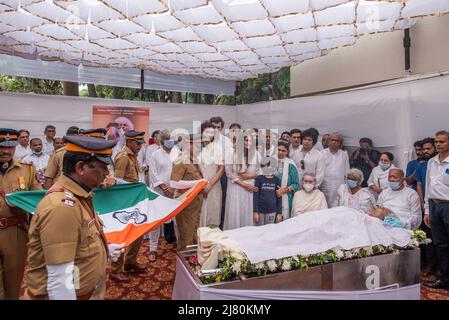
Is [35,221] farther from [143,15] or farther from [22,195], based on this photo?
[143,15]

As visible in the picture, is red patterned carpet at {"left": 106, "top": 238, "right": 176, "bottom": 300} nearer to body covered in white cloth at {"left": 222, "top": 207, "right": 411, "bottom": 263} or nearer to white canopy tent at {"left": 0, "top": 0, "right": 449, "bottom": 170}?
body covered in white cloth at {"left": 222, "top": 207, "right": 411, "bottom": 263}

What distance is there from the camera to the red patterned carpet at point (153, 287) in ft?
9.86

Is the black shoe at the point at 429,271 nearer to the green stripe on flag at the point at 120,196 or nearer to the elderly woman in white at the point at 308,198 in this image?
the elderly woman in white at the point at 308,198

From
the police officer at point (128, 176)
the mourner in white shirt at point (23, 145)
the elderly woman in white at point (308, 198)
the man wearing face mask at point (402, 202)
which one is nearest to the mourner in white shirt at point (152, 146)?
the mourner in white shirt at point (23, 145)

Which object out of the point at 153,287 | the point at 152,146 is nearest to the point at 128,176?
the point at 153,287

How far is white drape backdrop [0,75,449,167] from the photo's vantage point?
383 centimetres

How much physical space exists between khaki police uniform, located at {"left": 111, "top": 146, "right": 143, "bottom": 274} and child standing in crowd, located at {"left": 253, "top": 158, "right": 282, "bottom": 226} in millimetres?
1344

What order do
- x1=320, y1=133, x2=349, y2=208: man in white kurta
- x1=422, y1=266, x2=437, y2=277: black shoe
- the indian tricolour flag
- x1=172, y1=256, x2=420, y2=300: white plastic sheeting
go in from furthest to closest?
x1=320, y1=133, x2=349, y2=208: man in white kurta < x1=422, y1=266, x2=437, y2=277: black shoe < the indian tricolour flag < x1=172, y1=256, x2=420, y2=300: white plastic sheeting

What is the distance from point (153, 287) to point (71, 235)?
2093 millimetres

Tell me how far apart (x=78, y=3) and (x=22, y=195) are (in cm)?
196

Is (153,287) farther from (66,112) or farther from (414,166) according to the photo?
(66,112)

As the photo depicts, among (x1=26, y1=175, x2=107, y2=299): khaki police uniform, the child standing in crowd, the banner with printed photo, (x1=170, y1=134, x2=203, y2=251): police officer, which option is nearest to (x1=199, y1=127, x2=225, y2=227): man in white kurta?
(x1=170, y1=134, x2=203, y2=251): police officer

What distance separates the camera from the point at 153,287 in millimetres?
3197
